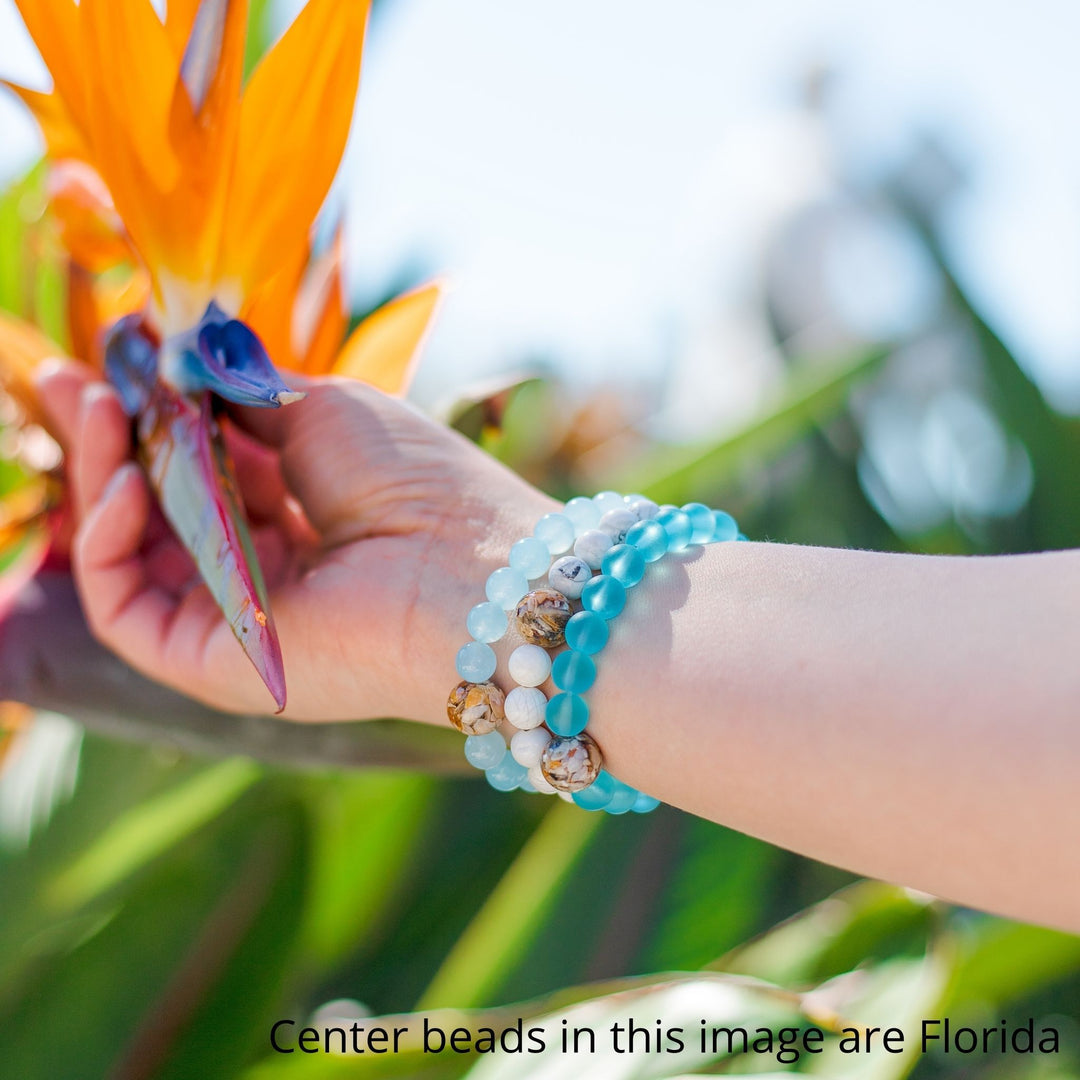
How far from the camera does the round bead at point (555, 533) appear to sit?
1.50 ft

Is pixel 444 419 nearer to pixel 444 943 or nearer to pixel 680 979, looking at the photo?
pixel 680 979

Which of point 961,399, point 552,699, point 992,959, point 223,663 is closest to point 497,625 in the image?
point 552,699

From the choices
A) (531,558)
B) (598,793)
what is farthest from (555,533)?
(598,793)

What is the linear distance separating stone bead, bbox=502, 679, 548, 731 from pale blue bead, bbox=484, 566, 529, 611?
4cm

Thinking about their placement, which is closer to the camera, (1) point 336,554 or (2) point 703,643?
(2) point 703,643

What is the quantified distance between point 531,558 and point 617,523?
→ 0.04 metres

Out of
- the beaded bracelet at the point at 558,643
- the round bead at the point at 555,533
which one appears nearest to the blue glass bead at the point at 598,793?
the beaded bracelet at the point at 558,643

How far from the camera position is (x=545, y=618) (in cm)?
44

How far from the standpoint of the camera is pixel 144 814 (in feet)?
2.59

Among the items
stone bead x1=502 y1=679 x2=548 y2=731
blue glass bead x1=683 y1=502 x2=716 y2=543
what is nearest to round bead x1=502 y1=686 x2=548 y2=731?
stone bead x1=502 y1=679 x2=548 y2=731

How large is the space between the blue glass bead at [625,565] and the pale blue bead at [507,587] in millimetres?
37

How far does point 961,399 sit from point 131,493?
1437 mm

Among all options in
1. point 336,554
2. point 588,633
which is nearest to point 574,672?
point 588,633

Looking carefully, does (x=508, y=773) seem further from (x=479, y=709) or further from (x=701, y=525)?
(x=701, y=525)
